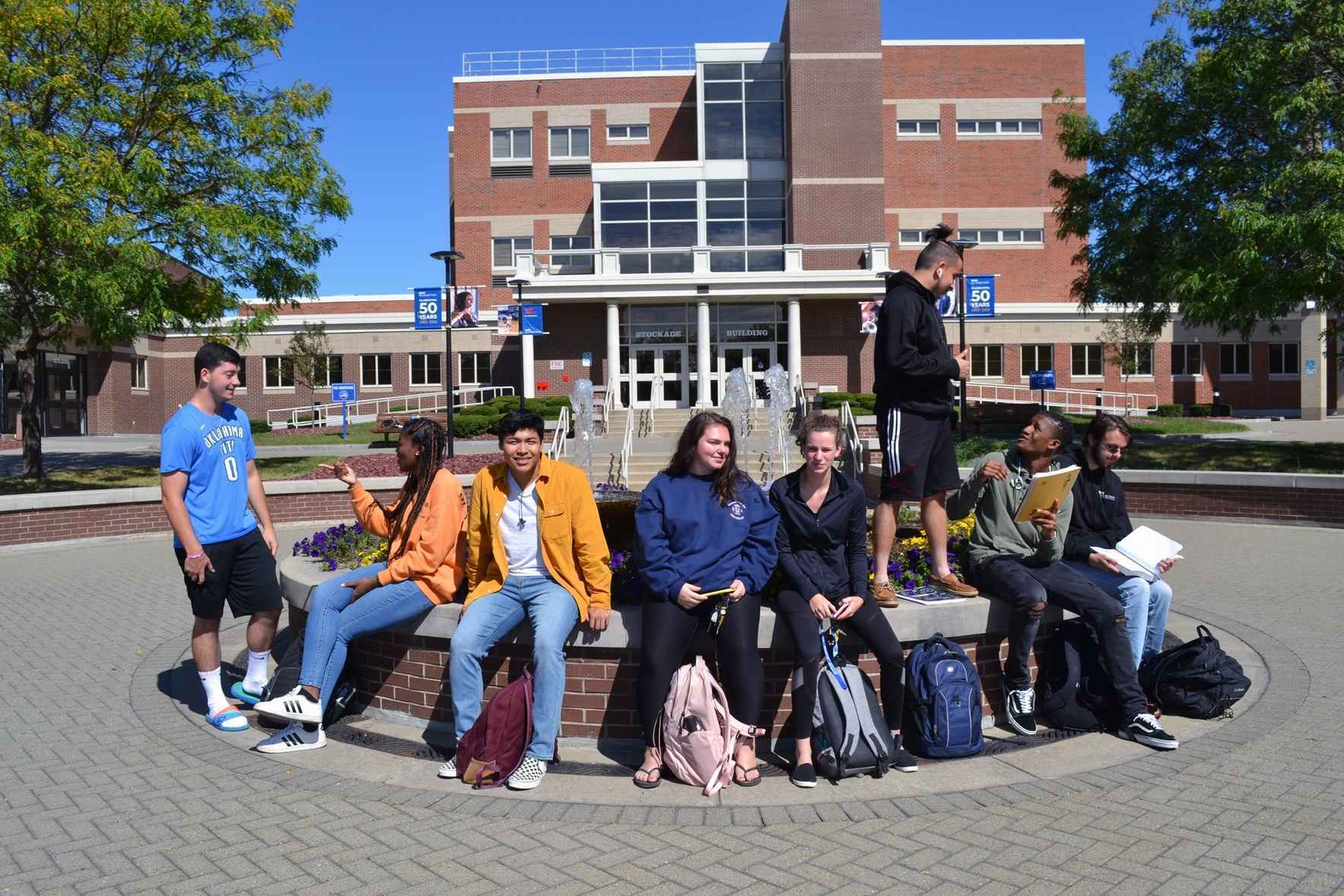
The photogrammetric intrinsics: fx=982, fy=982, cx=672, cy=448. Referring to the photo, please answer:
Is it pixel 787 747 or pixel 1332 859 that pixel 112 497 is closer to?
pixel 787 747

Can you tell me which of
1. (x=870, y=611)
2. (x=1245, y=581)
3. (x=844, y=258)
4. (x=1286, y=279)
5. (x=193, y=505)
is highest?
(x=844, y=258)

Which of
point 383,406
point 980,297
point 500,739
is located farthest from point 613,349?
point 500,739

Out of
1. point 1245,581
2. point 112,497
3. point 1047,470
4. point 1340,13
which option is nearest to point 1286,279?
point 1340,13

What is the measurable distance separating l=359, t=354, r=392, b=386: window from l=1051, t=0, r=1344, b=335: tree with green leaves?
29927mm

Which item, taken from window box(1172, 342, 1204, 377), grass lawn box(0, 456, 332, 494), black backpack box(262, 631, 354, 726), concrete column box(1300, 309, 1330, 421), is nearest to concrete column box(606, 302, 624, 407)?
grass lawn box(0, 456, 332, 494)

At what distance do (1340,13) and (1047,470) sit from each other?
15.9 metres

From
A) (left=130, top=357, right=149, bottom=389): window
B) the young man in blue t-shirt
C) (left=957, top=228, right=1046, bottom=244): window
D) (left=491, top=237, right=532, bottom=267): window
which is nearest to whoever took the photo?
the young man in blue t-shirt

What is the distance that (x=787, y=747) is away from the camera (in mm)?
5148

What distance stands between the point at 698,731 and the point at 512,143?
138 feet

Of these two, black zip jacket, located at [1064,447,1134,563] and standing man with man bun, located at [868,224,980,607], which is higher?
standing man with man bun, located at [868,224,980,607]

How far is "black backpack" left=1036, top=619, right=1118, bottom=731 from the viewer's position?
5.42m

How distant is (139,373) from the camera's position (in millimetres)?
44000

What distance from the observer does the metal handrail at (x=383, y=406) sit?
40125 millimetres

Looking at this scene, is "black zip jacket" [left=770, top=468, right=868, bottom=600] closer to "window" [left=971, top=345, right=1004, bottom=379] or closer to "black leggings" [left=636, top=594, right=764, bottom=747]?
"black leggings" [left=636, top=594, right=764, bottom=747]
